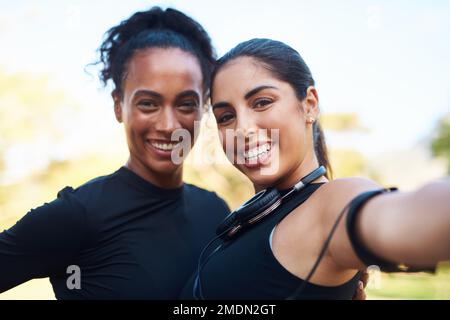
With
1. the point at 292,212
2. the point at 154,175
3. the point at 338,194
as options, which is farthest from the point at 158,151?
the point at 338,194

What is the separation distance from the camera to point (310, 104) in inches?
79.0

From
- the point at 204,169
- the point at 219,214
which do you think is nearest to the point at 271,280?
the point at 219,214

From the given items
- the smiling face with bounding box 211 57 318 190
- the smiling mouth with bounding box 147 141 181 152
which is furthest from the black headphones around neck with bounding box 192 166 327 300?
the smiling mouth with bounding box 147 141 181 152

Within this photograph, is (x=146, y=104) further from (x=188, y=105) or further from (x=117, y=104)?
(x=117, y=104)

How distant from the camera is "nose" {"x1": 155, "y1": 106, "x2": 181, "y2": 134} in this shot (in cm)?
233

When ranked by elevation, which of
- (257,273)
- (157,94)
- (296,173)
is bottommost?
(257,273)

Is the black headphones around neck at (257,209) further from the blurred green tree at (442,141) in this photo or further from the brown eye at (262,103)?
the blurred green tree at (442,141)

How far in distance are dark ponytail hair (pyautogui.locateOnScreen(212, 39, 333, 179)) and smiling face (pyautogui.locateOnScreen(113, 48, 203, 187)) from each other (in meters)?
0.34

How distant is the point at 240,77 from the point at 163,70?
550 mm

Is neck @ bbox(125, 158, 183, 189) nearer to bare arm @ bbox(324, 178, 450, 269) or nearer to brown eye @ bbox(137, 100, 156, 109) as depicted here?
brown eye @ bbox(137, 100, 156, 109)

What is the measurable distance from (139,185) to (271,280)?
3.47 ft

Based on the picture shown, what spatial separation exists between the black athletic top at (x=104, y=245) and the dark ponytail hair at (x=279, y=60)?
0.77m
